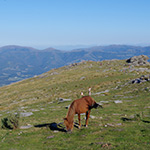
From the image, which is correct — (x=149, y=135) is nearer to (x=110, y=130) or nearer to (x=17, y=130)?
(x=110, y=130)

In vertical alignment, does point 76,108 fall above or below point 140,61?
above

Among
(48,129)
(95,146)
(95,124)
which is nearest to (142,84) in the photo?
(95,124)

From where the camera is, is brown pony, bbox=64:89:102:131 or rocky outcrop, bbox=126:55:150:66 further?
rocky outcrop, bbox=126:55:150:66

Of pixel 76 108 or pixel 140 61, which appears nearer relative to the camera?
pixel 76 108

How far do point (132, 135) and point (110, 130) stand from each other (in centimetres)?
224

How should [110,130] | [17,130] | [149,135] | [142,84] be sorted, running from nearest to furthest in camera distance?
[149,135] < [110,130] < [17,130] < [142,84]

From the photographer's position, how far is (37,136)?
679 inches

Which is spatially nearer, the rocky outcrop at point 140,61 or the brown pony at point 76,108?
the brown pony at point 76,108

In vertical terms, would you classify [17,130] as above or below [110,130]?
below

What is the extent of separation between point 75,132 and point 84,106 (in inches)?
96.4

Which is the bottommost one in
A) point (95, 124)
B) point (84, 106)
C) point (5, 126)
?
point (5, 126)

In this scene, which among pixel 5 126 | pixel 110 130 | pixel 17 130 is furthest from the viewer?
pixel 5 126

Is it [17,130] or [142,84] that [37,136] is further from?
[142,84]

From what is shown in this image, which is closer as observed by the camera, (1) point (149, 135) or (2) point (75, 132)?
(1) point (149, 135)
